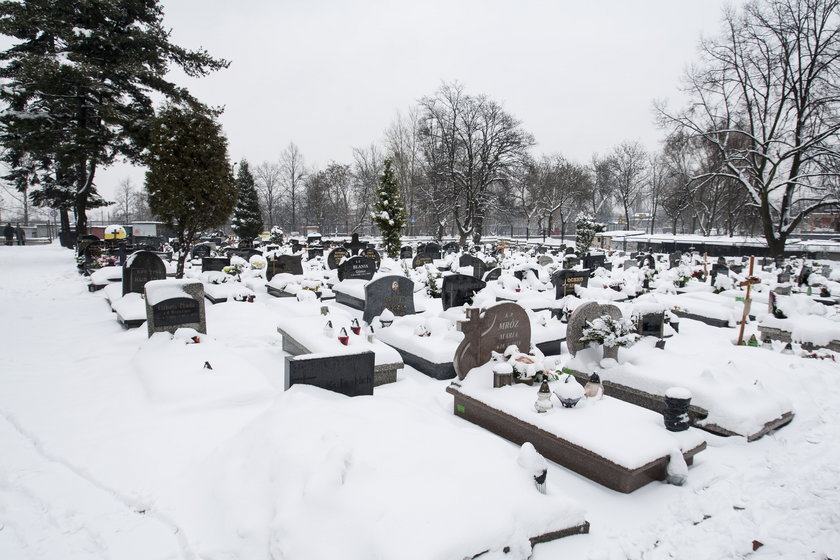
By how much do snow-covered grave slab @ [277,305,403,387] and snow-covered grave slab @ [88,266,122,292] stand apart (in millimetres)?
9954

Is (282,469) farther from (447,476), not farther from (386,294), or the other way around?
(386,294)

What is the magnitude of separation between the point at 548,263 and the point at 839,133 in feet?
50.3

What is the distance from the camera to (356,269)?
614 inches

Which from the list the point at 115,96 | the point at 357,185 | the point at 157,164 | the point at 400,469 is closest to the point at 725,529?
the point at 400,469

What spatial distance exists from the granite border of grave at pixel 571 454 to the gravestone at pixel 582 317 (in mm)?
2320

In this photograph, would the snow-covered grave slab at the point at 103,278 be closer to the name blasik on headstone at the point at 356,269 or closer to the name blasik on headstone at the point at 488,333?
the name blasik on headstone at the point at 356,269

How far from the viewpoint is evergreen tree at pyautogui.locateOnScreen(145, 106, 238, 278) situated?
43.7 ft

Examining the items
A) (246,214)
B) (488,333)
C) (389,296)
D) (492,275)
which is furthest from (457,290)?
(246,214)

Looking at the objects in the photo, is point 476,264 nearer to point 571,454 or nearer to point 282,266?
point 282,266

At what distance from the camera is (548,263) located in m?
22.9

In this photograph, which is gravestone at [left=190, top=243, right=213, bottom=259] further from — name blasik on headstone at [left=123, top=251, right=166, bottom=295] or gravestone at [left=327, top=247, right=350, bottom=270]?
name blasik on headstone at [left=123, top=251, right=166, bottom=295]

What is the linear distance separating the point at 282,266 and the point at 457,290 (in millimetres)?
8349

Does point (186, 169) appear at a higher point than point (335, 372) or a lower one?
higher

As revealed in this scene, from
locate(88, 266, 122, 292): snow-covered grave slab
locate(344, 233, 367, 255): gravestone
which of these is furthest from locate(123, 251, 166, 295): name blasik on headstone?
locate(344, 233, 367, 255): gravestone
